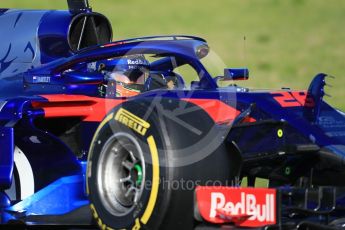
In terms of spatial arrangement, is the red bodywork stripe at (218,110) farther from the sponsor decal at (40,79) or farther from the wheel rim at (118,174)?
Result: the sponsor decal at (40,79)

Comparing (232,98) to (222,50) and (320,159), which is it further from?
(222,50)

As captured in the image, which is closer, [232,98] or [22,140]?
[232,98]

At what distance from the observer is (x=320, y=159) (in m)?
6.96

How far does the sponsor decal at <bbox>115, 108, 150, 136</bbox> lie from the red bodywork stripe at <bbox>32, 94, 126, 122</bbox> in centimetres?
87

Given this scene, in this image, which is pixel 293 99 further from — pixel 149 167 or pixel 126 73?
pixel 126 73

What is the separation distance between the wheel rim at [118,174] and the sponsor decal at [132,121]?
9cm

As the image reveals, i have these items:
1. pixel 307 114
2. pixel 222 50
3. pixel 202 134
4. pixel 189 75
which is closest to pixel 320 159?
pixel 307 114

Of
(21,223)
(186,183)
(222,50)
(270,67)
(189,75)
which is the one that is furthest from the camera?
(222,50)

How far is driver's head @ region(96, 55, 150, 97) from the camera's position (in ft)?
27.3

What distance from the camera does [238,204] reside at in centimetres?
622

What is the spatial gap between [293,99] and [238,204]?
1.36m

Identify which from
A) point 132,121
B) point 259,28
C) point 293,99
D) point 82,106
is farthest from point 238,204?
point 259,28

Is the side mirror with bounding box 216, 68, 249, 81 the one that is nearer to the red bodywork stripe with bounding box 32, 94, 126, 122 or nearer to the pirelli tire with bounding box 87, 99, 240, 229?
the red bodywork stripe with bounding box 32, 94, 126, 122

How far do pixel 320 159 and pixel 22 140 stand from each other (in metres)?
2.45
